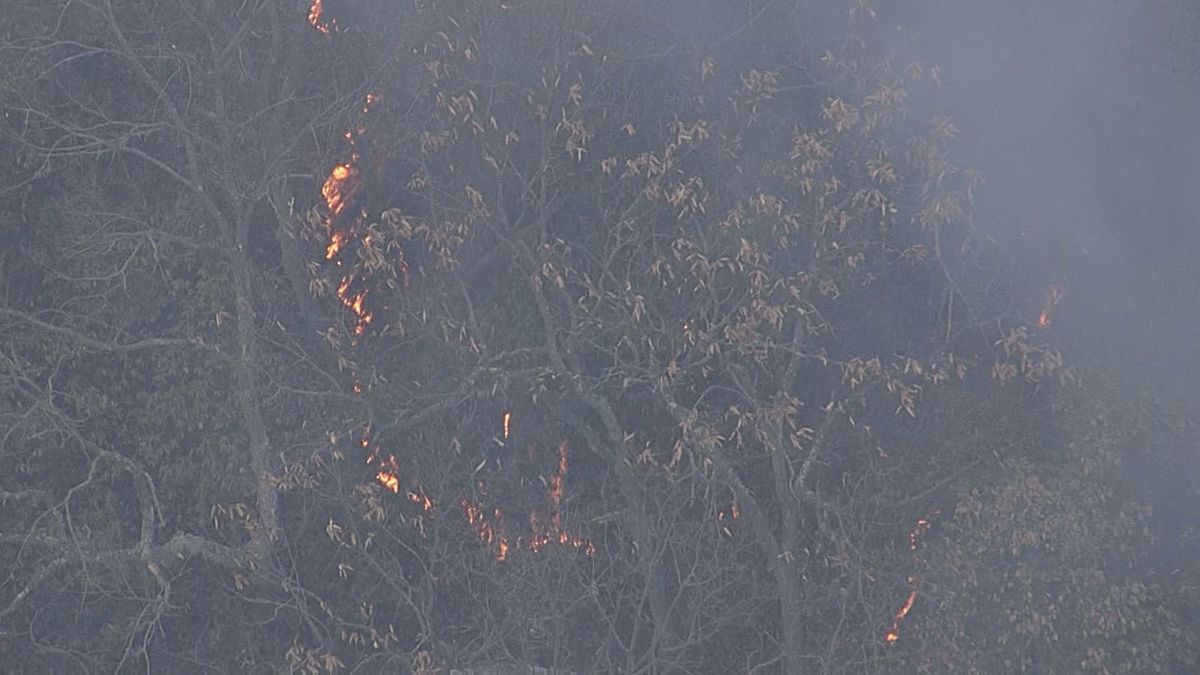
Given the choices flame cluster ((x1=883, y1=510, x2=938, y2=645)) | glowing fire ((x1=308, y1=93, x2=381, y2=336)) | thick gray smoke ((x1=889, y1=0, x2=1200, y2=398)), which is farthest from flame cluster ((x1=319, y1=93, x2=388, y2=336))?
flame cluster ((x1=883, y1=510, x2=938, y2=645))

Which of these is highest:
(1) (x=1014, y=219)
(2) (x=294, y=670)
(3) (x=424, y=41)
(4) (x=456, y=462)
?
(3) (x=424, y=41)

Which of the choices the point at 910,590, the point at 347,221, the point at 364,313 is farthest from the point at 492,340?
the point at 910,590

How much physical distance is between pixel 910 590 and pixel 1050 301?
1565mm

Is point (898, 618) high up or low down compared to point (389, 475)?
down

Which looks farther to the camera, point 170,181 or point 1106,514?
point 170,181

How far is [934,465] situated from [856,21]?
7.27 ft

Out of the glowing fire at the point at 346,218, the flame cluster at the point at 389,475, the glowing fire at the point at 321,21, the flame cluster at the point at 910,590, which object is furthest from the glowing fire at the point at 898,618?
the glowing fire at the point at 321,21

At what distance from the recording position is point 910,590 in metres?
8.20

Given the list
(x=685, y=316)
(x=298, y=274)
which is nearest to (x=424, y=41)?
(x=298, y=274)

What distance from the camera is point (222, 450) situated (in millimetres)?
8633

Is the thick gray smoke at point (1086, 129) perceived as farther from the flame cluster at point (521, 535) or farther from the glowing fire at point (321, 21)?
the glowing fire at point (321, 21)

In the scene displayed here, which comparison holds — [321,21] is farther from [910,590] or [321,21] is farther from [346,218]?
[910,590]

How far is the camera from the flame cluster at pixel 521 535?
8461mm

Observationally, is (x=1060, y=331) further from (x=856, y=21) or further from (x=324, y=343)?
(x=324, y=343)
